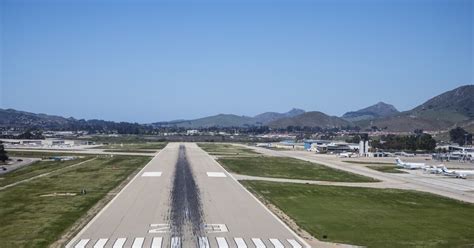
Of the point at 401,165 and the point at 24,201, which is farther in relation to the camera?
the point at 401,165

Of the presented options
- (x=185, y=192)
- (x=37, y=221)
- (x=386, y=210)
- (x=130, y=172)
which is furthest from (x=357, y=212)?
(x=130, y=172)

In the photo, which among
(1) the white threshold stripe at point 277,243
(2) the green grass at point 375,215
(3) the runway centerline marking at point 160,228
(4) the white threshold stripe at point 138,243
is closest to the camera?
(4) the white threshold stripe at point 138,243

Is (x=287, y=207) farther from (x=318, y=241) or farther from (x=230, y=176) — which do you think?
(x=230, y=176)

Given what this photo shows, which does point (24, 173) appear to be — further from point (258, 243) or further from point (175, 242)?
point (258, 243)

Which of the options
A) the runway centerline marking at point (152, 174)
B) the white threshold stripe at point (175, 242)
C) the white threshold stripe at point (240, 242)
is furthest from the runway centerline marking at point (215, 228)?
the runway centerline marking at point (152, 174)

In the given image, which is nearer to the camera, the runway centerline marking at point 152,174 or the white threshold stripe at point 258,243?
the white threshold stripe at point 258,243

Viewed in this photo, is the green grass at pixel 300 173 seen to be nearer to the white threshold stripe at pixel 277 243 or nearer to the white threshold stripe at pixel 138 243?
the white threshold stripe at pixel 277 243

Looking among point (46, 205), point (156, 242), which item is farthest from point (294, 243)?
point (46, 205)
